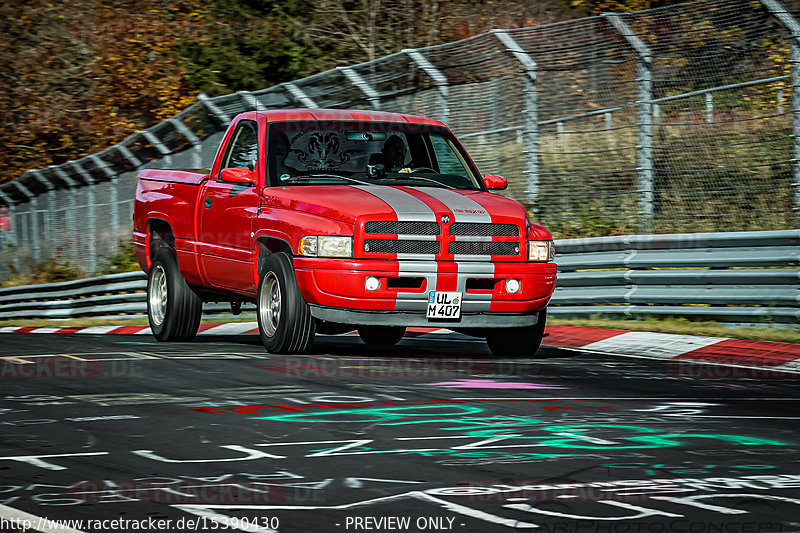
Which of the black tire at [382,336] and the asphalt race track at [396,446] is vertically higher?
the black tire at [382,336]

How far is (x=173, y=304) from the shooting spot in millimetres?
12258

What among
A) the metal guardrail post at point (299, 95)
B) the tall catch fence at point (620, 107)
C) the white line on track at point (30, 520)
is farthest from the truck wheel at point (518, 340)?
the metal guardrail post at point (299, 95)

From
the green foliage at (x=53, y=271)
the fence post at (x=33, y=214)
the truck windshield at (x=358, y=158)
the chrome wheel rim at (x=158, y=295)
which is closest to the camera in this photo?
the truck windshield at (x=358, y=158)

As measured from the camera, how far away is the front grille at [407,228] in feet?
32.3

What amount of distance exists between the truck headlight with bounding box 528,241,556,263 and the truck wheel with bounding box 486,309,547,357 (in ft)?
1.83

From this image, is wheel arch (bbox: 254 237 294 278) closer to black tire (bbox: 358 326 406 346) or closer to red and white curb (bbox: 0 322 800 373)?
black tire (bbox: 358 326 406 346)

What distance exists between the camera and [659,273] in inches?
515

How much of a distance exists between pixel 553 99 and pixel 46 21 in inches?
1134

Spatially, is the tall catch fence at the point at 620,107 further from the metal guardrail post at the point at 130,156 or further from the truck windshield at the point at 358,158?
the truck windshield at the point at 358,158

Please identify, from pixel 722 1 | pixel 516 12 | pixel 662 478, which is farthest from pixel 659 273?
pixel 516 12

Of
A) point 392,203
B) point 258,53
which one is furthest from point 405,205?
point 258,53

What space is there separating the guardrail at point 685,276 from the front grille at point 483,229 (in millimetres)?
2942

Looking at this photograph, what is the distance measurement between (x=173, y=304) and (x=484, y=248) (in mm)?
3525

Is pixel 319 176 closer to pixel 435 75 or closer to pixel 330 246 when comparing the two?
pixel 330 246
